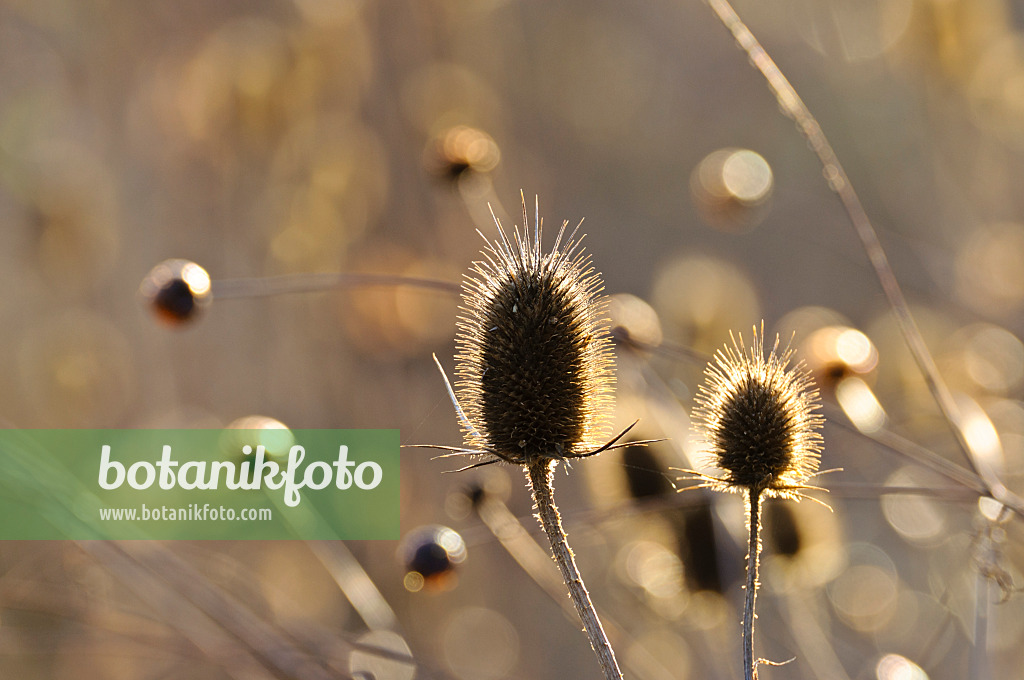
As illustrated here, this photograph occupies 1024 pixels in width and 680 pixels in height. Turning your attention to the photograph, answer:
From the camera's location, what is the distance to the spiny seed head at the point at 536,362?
142 centimetres

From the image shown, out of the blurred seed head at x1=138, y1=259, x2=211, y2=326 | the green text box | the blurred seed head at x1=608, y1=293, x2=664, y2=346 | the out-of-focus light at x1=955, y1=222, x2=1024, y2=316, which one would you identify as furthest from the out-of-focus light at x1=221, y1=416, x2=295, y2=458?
the out-of-focus light at x1=955, y1=222, x2=1024, y2=316

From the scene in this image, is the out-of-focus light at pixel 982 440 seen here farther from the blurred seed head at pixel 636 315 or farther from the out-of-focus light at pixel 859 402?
the blurred seed head at pixel 636 315

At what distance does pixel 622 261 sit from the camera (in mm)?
5434

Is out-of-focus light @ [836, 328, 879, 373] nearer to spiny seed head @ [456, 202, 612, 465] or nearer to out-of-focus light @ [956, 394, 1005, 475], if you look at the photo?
out-of-focus light @ [956, 394, 1005, 475]

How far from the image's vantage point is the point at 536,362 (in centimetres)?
144

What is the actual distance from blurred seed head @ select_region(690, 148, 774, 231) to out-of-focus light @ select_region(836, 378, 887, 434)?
72 cm

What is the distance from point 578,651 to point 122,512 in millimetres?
2743

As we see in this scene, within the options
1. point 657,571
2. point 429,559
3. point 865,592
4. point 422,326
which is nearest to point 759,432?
point 429,559

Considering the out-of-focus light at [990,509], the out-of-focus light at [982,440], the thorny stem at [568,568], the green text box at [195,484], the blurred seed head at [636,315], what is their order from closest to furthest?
the thorny stem at [568,568] < the out-of-focus light at [990,509] < the out-of-focus light at [982,440] < the green text box at [195,484] < the blurred seed head at [636,315]

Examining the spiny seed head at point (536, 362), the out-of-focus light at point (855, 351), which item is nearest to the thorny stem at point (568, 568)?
the spiny seed head at point (536, 362)

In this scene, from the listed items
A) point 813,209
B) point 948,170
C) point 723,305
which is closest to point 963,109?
point 948,170

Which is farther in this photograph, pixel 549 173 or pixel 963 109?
pixel 549 173

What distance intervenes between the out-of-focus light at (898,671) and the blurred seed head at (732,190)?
5.06ft

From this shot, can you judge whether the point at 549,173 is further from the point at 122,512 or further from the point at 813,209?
the point at 122,512
